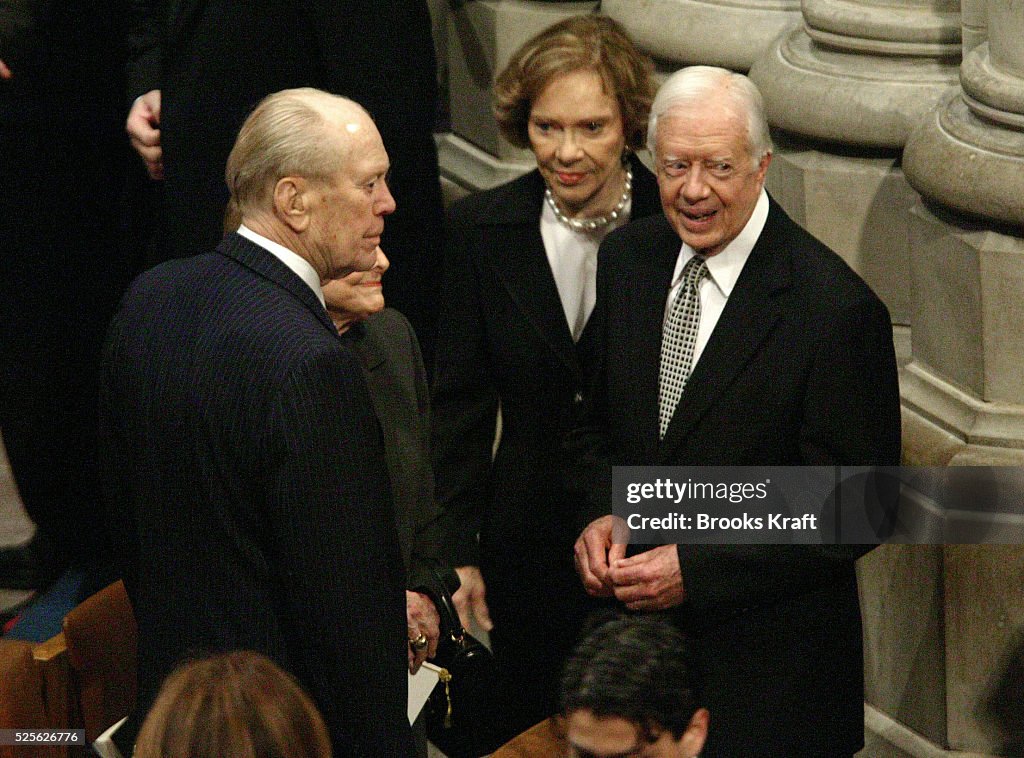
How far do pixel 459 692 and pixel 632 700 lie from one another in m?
1.11

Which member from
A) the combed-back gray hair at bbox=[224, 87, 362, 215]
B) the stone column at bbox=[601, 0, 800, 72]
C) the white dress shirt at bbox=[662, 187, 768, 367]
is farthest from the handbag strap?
the stone column at bbox=[601, 0, 800, 72]

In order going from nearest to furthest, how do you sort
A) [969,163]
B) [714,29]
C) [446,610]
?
1. [446,610]
2. [969,163]
3. [714,29]

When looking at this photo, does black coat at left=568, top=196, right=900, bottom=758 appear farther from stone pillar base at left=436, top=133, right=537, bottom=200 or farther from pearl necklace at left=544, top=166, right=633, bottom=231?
stone pillar base at left=436, top=133, right=537, bottom=200

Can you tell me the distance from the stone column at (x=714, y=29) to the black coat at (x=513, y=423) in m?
0.94

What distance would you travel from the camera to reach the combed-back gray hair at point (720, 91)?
12.3 feet

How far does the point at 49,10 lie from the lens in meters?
5.16

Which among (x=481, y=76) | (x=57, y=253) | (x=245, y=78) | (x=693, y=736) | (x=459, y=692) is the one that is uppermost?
(x=245, y=78)

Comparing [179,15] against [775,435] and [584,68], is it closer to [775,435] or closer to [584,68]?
[584,68]

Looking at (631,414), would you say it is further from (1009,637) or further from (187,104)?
(187,104)

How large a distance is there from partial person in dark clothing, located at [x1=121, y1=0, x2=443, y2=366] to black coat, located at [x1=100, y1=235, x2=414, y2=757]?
4.54 feet

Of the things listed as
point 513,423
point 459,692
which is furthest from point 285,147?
point 459,692

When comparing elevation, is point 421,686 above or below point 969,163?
below

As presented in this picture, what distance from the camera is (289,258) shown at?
135 inches

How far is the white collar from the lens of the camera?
12.3 ft
